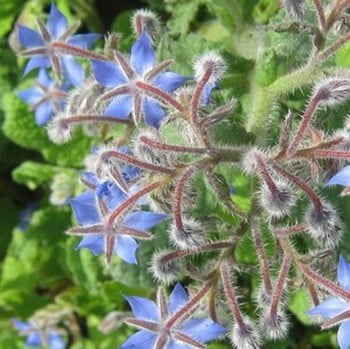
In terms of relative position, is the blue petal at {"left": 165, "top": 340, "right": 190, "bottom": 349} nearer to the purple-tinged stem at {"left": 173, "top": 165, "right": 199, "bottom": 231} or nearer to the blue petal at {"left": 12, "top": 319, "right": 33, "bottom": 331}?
the purple-tinged stem at {"left": 173, "top": 165, "right": 199, "bottom": 231}

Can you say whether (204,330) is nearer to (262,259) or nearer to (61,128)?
(262,259)

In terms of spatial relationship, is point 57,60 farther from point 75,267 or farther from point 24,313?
point 24,313

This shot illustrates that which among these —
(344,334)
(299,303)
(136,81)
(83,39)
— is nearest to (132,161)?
(136,81)

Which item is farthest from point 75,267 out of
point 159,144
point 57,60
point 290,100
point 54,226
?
point 159,144

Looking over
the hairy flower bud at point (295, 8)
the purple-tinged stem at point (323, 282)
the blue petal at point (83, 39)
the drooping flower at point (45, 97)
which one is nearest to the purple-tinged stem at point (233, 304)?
the purple-tinged stem at point (323, 282)

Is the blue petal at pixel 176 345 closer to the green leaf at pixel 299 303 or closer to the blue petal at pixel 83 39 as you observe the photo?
the green leaf at pixel 299 303
